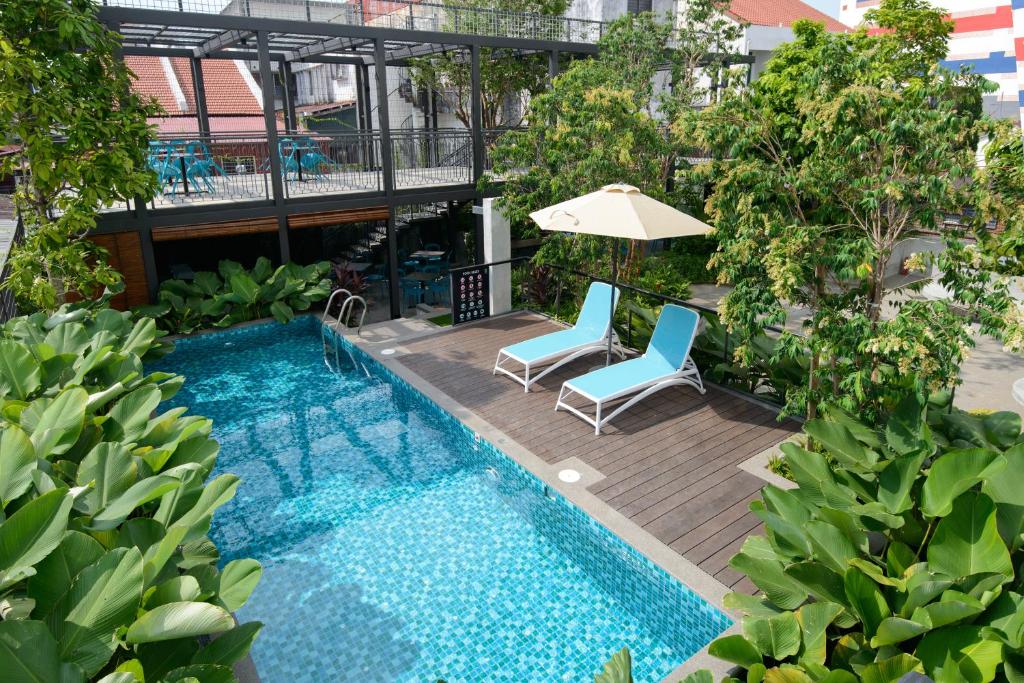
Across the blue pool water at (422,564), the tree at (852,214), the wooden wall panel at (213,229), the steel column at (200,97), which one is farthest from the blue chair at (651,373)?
the steel column at (200,97)

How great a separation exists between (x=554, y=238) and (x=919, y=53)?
11923 millimetres

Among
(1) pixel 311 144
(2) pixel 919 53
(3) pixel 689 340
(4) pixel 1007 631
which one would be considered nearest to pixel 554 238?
(3) pixel 689 340

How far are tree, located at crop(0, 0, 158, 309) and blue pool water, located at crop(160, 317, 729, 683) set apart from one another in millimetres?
2939

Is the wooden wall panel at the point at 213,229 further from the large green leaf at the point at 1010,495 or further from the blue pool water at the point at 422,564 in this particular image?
the large green leaf at the point at 1010,495

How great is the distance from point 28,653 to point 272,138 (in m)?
10.2

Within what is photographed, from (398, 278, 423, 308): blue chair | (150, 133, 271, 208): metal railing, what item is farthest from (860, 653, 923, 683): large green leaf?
(398, 278, 423, 308): blue chair

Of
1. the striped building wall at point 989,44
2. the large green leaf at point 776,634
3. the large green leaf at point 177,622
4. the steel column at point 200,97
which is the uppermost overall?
the striped building wall at point 989,44

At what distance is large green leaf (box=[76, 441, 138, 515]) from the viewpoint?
419 centimetres

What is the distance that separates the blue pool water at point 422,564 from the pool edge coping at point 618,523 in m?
0.08

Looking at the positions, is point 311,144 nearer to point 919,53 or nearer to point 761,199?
point 761,199

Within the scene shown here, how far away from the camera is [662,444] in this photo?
23.0 ft

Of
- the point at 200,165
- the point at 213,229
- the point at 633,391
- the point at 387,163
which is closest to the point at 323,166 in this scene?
the point at 387,163

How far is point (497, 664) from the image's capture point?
15.5ft

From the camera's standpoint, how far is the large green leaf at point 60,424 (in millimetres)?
4672
